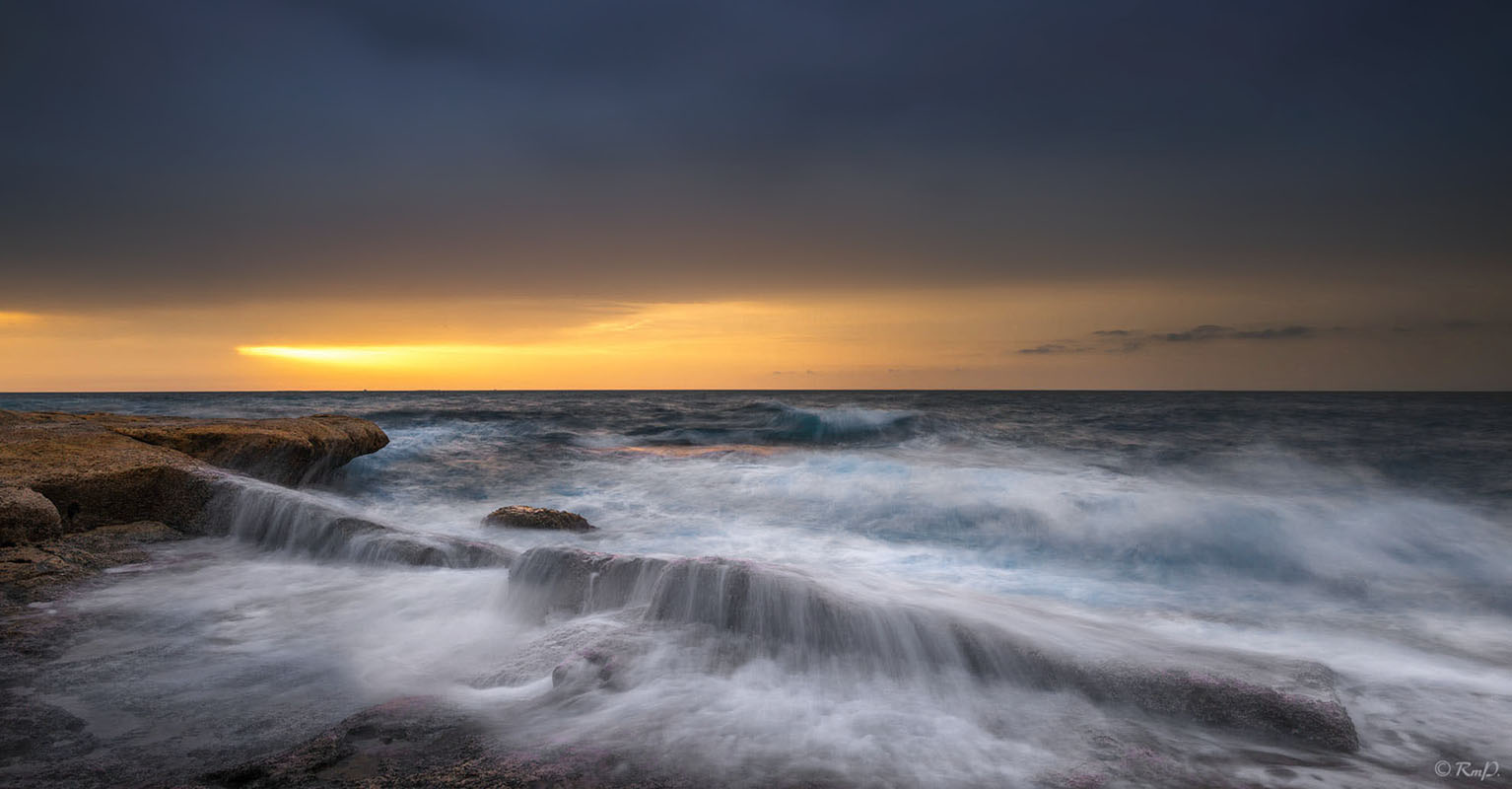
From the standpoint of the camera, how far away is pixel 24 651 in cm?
363

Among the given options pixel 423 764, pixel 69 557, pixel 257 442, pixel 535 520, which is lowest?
pixel 535 520

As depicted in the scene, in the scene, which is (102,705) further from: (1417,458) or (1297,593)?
(1417,458)

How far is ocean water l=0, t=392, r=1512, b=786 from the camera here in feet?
10.0

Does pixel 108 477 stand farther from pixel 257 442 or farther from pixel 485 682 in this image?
pixel 485 682

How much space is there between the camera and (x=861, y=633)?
4.22 metres

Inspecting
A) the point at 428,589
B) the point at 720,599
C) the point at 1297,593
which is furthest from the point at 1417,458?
the point at 428,589

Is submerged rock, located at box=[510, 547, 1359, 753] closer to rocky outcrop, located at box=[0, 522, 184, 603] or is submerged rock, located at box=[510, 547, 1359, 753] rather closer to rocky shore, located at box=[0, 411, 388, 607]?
rocky outcrop, located at box=[0, 522, 184, 603]

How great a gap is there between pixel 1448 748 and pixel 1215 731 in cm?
109

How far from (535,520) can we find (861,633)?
17.7 feet

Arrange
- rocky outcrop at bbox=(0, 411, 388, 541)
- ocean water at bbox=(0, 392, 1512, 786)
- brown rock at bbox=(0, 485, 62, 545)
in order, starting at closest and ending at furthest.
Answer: ocean water at bbox=(0, 392, 1512, 786)
brown rock at bbox=(0, 485, 62, 545)
rocky outcrop at bbox=(0, 411, 388, 541)

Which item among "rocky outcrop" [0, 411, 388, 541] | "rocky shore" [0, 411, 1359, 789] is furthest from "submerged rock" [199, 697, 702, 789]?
"rocky outcrop" [0, 411, 388, 541]

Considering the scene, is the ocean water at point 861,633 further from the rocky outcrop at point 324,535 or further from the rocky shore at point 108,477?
the rocky shore at point 108,477

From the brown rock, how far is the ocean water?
75 cm

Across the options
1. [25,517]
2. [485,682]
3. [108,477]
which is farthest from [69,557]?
[485,682]
